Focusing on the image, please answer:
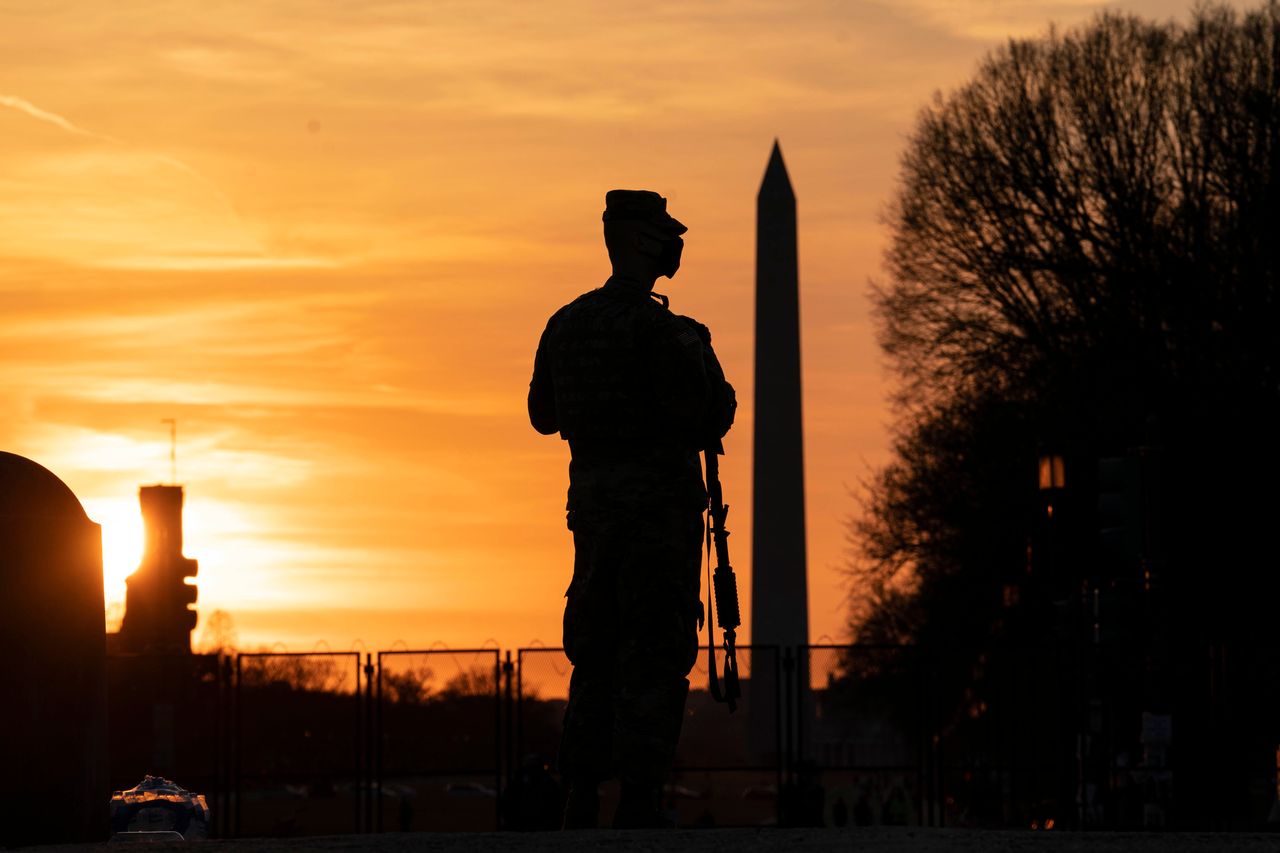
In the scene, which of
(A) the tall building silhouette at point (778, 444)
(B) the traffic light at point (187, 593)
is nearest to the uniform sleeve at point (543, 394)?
(B) the traffic light at point (187, 593)

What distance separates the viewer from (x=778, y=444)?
163 feet

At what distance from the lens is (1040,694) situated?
3095cm

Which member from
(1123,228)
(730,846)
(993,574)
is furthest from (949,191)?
(730,846)

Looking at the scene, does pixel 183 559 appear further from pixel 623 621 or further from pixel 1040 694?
pixel 623 621

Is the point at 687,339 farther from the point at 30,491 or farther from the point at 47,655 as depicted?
the point at 47,655

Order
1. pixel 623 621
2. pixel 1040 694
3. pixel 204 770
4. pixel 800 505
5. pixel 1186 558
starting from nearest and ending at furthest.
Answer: pixel 623 621 < pixel 204 770 < pixel 1040 694 < pixel 1186 558 < pixel 800 505

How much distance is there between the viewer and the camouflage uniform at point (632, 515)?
10.5 meters

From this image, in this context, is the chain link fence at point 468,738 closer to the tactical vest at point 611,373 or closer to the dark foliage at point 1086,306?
the dark foliage at point 1086,306

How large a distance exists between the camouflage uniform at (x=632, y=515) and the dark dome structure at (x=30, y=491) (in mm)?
2138

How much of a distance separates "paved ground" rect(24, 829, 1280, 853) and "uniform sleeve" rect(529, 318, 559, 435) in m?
2.18

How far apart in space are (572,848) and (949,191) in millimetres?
30572

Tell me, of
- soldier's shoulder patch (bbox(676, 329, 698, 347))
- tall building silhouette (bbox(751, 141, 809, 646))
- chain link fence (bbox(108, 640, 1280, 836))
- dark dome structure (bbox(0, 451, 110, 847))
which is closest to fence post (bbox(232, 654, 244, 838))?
chain link fence (bbox(108, 640, 1280, 836))

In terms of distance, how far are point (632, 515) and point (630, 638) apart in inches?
19.2

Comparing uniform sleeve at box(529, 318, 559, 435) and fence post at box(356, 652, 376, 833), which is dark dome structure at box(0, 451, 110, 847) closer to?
uniform sleeve at box(529, 318, 559, 435)
